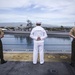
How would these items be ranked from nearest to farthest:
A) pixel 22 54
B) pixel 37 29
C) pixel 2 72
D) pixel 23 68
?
pixel 2 72 < pixel 23 68 < pixel 37 29 < pixel 22 54

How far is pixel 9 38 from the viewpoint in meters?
5.84

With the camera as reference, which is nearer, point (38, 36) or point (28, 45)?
point (38, 36)

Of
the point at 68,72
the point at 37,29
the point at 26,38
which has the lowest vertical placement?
the point at 68,72

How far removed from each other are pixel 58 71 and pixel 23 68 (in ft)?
3.00

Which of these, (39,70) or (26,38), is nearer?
(39,70)

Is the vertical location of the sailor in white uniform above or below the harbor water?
above

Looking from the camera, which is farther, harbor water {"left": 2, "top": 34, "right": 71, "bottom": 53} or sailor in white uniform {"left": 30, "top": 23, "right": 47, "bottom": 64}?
harbor water {"left": 2, "top": 34, "right": 71, "bottom": 53}

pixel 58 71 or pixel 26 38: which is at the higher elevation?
pixel 26 38

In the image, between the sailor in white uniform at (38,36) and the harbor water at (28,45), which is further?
the harbor water at (28,45)

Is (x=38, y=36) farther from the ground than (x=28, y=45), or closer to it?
farther from the ground

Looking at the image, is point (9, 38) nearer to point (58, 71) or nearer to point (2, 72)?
point (2, 72)

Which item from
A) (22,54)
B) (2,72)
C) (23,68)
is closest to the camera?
(2,72)

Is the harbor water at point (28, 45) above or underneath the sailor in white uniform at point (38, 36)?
underneath

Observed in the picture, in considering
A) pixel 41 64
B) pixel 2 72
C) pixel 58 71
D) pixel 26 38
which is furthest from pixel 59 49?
pixel 2 72
